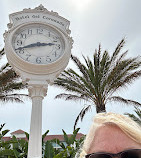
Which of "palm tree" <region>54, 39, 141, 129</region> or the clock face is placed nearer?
the clock face

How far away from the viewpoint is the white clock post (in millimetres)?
3236

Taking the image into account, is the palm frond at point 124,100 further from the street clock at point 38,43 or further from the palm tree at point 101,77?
the street clock at point 38,43

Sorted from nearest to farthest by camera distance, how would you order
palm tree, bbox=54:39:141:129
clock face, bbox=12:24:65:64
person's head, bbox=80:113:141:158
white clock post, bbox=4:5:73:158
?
person's head, bbox=80:113:141:158, white clock post, bbox=4:5:73:158, clock face, bbox=12:24:65:64, palm tree, bbox=54:39:141:129

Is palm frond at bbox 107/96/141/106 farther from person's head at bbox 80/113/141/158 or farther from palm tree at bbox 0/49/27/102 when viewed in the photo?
person's head at bbox 80/113/141/158

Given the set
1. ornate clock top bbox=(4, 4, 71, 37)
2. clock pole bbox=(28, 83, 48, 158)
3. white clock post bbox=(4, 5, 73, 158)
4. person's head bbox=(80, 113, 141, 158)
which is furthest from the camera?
ornate clock top bbox=(4, 4, 71, 37)

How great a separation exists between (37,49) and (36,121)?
1.39m

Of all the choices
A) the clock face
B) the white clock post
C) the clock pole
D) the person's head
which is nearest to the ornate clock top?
the white clock post

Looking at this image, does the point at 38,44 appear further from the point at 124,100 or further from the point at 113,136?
the point at 124,100

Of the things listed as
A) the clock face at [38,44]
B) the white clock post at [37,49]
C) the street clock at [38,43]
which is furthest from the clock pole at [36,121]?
the clock face at [38,44]

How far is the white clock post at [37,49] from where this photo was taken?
3236 mm

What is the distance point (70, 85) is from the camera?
814 cm

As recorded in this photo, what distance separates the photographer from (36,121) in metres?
3.07

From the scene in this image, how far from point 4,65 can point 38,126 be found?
566cm

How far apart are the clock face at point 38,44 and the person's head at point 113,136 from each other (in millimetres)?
2510
